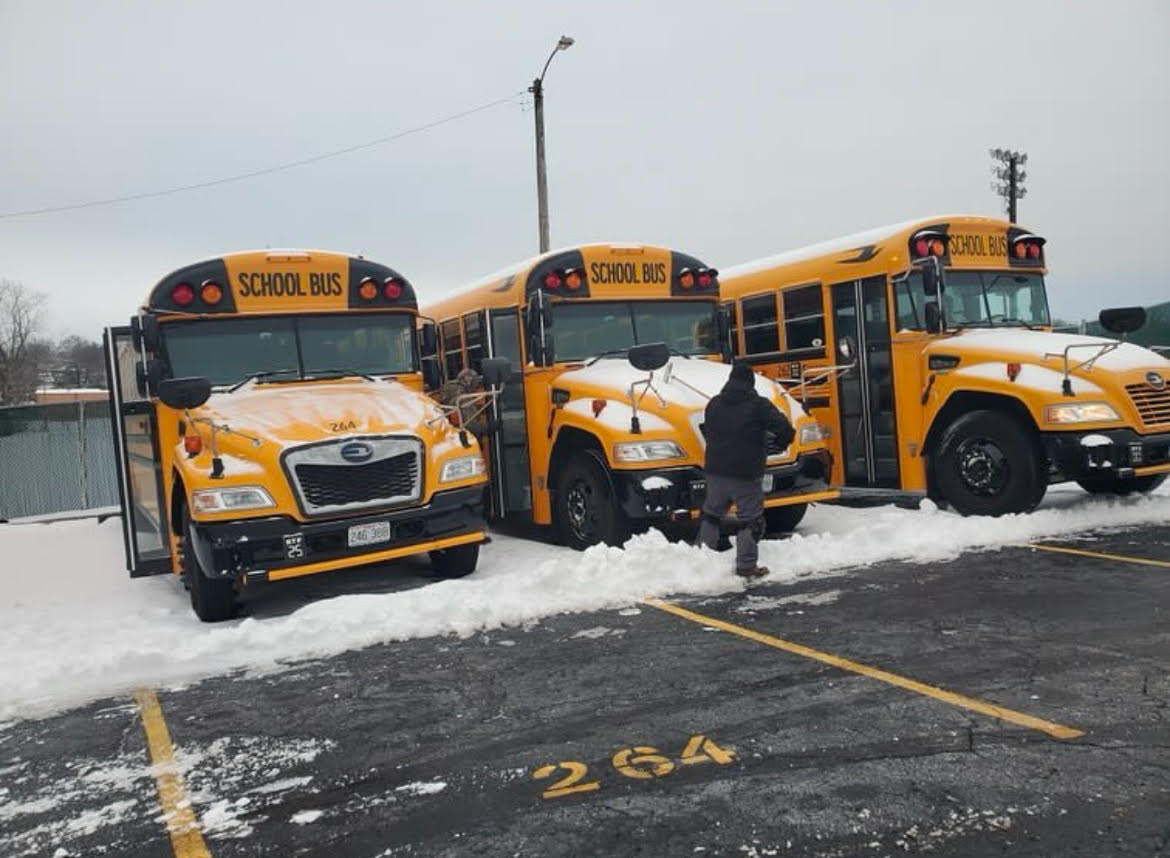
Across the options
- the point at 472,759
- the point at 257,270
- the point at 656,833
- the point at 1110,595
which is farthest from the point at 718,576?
the point at 257,270

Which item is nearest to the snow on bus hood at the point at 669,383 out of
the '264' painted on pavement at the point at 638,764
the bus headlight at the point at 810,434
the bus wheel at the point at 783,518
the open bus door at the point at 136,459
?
the bus headlight at the point at 810,434

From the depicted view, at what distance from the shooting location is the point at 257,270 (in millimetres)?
7441

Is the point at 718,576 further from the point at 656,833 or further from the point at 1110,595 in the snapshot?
the point at 656,833

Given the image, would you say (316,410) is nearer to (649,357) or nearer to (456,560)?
(456,560)

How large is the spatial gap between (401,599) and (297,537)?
0.83 meters

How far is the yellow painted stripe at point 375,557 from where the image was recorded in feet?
A: 19.8

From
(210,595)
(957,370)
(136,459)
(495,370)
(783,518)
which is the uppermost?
(495,370)

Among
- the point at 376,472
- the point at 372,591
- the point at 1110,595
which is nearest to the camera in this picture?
the point at 1110,595

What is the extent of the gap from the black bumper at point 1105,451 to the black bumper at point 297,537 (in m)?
4.99

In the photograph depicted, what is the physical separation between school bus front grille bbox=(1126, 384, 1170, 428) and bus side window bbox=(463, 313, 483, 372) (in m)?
5.90

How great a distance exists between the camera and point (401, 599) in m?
5.96

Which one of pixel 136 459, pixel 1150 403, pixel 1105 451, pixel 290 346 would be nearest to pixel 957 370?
pixel 1105 451

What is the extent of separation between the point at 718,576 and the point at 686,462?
1.14 m

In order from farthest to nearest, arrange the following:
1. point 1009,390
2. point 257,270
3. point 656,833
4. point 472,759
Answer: point 1009,390 → point 257,270 → point 472,759 → point 656,833
